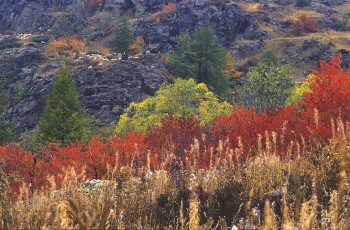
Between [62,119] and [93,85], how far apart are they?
1883 centimetres

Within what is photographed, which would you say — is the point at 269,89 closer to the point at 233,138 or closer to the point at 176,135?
the point at 176,135

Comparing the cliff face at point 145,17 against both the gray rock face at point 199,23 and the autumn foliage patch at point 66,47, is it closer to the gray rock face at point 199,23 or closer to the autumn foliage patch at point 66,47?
the gray rock face at point 199,23

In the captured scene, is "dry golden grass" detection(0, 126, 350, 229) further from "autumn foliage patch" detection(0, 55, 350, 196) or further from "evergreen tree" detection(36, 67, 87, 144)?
"evergreen tree" detection(36, 67, 87, 144)

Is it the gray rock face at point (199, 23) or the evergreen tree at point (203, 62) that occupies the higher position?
the gray rock face at point (199, 23)

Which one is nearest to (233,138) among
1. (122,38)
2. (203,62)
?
(203,62)

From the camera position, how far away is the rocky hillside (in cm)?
3938

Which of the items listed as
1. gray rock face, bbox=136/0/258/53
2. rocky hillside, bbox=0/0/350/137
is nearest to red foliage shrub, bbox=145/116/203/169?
rocky hillside, bbox=0/0/350/137

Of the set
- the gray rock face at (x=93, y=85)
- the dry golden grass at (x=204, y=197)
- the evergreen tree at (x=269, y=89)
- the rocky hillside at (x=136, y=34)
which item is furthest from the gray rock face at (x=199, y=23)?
the dry golden grass at (x=204, y=197)

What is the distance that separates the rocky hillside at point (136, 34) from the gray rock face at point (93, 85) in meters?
0.17

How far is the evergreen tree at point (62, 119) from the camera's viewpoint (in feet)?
69.8

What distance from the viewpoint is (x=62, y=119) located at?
72.8ft

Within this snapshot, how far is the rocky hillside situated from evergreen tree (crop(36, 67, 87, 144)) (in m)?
12.0

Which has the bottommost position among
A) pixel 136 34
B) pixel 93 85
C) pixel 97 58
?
pixel 93 85

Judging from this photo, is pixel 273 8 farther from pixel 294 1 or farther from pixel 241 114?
pixel 241 114
